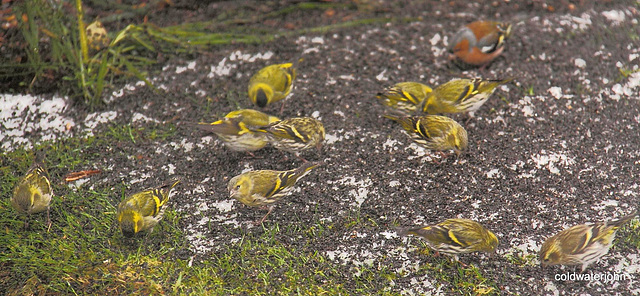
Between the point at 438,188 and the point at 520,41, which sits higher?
the point at 520,41

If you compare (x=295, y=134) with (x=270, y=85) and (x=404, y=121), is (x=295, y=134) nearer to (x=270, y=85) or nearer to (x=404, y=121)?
(x=270, y=85)

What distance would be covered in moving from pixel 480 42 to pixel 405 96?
1.32 meters

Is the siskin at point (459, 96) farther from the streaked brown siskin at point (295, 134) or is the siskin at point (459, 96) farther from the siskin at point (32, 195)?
the siskin at point (32, 195)

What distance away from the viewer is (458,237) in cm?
431

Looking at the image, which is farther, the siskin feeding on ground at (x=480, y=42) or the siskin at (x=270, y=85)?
the siskin feeding on ground at (x=480, y=42)

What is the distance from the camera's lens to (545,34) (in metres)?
7.31

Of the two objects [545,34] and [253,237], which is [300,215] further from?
[545,34]

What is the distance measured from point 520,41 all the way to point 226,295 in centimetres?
498

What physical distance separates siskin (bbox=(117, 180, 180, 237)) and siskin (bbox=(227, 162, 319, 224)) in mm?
584

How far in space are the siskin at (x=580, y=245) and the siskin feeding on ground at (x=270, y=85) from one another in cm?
301

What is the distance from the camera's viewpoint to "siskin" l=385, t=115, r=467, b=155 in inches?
209

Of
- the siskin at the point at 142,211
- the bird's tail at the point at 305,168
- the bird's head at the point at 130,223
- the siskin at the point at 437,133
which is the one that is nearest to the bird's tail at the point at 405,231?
the bird's tail at the point at 305,168

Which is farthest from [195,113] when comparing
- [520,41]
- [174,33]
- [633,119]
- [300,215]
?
[633,119]

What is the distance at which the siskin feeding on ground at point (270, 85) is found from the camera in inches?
232
